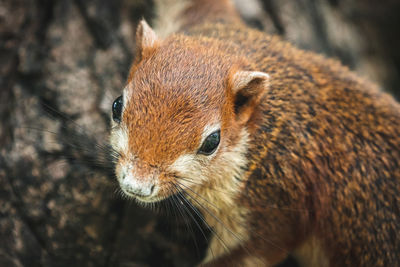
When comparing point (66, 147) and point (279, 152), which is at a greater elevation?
point (279, 152)

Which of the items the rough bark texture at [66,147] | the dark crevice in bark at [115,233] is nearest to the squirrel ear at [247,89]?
the rough bark texture at [66,147]

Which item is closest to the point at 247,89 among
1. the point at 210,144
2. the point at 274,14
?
the point at 210,144

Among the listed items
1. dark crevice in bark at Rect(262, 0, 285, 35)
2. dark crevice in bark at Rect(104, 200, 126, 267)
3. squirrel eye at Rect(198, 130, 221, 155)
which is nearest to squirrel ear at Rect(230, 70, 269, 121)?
squirrel eye at Rect(198, 130, 221, 155)

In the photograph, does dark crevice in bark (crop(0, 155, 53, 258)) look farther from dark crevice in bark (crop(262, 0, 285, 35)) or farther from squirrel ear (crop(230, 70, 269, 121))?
dark crevice in bark (crop(262, 0, 285, 35))

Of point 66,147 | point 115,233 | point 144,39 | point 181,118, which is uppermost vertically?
point 144,39

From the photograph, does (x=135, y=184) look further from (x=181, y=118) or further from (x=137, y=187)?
(x=181, y=118)

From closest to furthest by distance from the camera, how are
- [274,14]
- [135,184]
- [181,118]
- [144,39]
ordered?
[135,184], [181,118], [144,39], [274,14]

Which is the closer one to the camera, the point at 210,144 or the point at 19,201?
the point at 210,144

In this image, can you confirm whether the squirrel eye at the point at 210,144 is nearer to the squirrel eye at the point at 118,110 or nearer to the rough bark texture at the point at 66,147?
the squirrel eye at the point at 118,110
